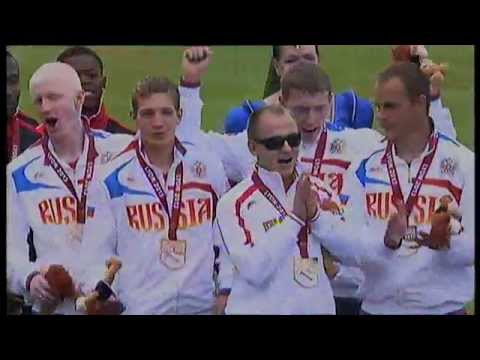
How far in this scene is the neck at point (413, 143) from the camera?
17438 millimetres

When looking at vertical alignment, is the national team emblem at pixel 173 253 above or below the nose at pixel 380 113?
below

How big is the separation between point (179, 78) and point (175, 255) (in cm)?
79

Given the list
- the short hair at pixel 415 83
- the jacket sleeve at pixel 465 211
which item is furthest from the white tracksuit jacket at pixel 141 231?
the jacket sleeve at pixel 465 211

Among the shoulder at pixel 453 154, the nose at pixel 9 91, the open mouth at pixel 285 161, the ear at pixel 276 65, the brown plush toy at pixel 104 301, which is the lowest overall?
the brown plush toy at pixel 104 301

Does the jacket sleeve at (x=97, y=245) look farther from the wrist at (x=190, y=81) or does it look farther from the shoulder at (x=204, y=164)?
the wrist at (x=190, y=81)

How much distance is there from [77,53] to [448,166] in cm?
173

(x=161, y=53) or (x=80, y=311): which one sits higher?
(x=161, y=53)

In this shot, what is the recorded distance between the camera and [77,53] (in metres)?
17.4

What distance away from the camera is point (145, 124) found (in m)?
17.4

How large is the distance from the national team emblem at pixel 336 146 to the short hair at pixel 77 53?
1086 mm

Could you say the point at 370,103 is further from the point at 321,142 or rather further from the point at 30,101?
the point at 30,101

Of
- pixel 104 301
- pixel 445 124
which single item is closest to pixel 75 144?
pixel 104 301
